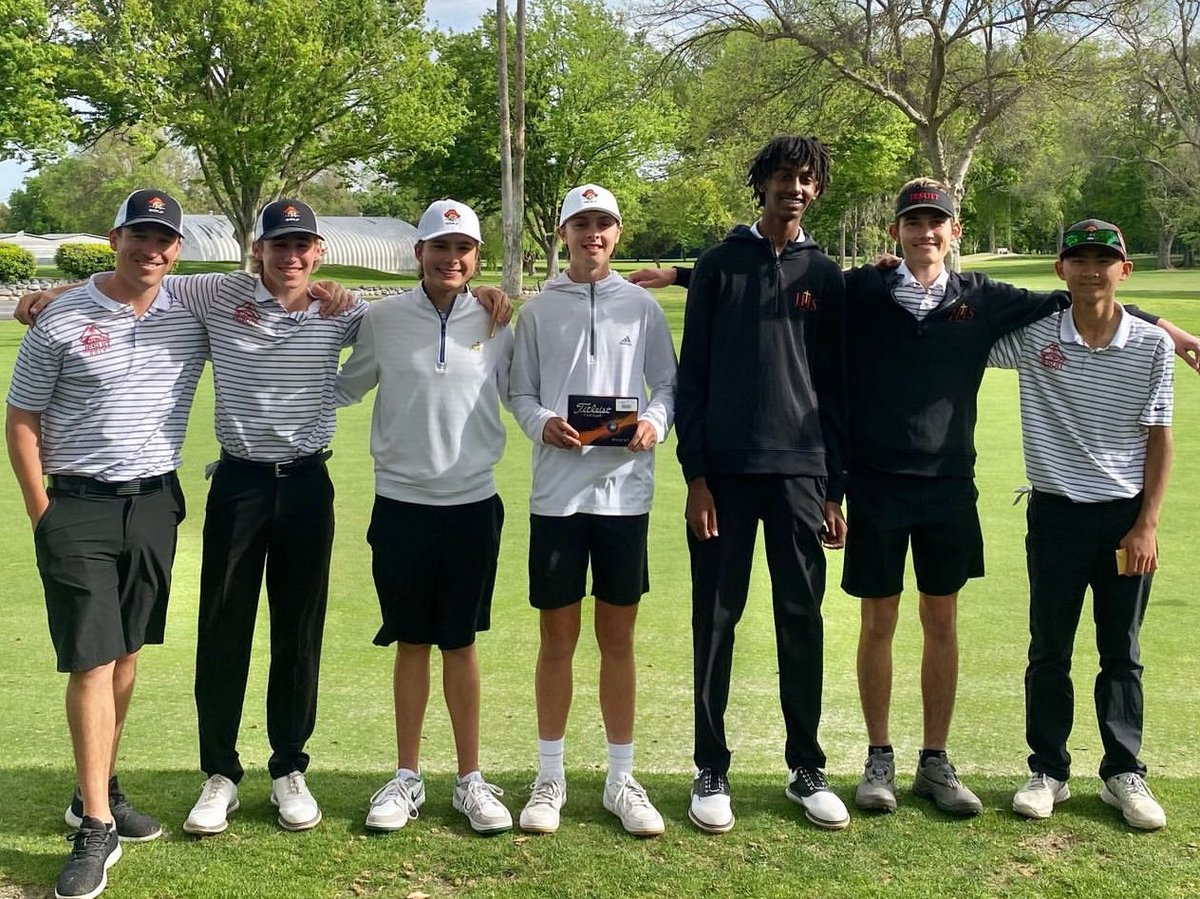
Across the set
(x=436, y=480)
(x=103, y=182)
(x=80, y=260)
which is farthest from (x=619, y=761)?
(x=103, y=182)

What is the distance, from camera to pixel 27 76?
25.8 meters

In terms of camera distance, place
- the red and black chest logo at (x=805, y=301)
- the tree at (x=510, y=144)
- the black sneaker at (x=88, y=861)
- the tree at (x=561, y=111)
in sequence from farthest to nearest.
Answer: the tree at (x=561, y=111) → the tree at (x=510, y=144) → the red and black chest logo at (x=805, y=301) → the black sneaker at (x=88, y=861)

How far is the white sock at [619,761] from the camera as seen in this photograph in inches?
145

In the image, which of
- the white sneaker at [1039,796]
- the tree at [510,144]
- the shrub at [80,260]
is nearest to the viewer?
the white sneaker at [1039,796]

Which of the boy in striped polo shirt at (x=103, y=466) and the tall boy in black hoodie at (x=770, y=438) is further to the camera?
the tall boy in black hoodie at (x=770, y=438)

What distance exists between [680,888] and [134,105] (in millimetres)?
34762

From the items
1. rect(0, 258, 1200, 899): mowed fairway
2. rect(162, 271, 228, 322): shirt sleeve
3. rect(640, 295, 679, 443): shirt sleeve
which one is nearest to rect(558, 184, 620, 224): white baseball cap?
rect(640, 295, 679, 443): shirt sleeve

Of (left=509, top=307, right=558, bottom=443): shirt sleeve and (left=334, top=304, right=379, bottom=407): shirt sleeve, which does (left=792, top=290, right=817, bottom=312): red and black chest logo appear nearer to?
(left=509, top=307, right=558, bottom=443): shirt sleeve

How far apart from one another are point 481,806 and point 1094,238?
2.65 m

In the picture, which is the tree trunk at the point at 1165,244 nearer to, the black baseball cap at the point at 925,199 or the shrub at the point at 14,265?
the shrub at the point at 14,265

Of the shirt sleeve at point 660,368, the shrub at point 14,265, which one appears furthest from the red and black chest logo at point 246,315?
the shrub at point 14,265

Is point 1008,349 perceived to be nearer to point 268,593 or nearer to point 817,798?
point 817,798

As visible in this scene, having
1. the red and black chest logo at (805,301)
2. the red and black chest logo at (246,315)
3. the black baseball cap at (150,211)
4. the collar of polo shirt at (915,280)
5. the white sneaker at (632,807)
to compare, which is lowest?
the white sneaker at (632,807)

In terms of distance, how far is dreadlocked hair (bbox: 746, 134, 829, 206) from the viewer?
371 centimetres
